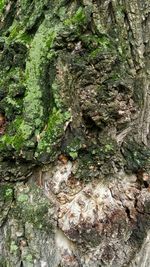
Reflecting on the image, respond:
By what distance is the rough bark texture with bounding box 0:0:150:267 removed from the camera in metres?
1.36

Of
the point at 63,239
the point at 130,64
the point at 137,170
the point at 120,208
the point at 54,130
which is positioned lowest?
the point at 63,239

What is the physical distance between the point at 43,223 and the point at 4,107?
42 cm

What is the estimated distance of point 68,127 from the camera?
139cm

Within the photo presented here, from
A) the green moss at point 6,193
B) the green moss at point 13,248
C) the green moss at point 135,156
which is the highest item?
the green moss at point 135,156

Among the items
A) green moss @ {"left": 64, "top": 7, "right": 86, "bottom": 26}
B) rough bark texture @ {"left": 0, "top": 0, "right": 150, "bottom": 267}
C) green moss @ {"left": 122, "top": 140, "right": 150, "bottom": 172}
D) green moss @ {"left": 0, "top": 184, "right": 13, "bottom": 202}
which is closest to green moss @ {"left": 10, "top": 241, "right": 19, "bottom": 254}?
rough bark texture @ {"left": 0, "top": 0, "right": 150, "bottom": 267}

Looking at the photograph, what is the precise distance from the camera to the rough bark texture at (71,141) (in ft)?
4.47

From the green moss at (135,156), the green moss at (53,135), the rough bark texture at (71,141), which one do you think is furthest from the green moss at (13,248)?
the green moss at (135,156)

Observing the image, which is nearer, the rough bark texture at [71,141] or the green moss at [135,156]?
the rough bark texture at [71,141]

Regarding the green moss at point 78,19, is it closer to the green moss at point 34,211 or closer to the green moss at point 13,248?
the green moss at point 34,211

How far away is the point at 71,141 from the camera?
1389mm

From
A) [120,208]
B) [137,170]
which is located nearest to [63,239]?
[120,208]

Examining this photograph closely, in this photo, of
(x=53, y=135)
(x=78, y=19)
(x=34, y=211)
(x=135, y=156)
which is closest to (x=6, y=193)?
(x=34, y=211)

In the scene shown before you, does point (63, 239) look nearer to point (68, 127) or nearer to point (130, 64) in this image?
point (68, 127)

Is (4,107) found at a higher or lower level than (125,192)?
higher
